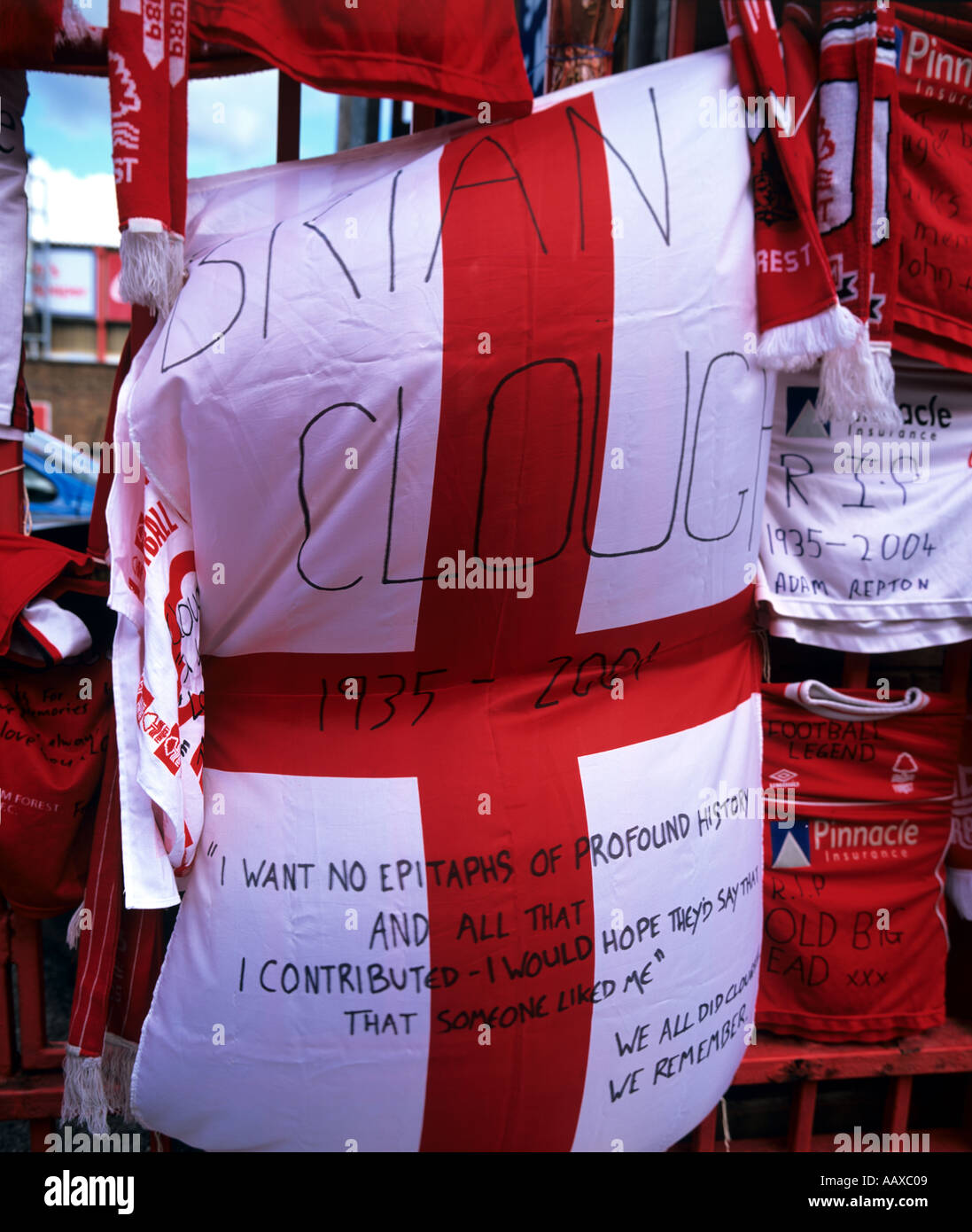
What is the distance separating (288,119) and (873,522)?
140cm

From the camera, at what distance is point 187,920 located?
1.49 metres

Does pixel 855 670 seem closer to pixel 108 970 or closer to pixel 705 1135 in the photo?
pixel 705 1135

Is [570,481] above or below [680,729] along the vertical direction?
above

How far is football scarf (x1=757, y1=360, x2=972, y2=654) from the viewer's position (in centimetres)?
184

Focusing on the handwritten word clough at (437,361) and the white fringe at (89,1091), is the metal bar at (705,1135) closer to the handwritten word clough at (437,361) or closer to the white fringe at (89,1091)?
the white fringe at (89,1091)

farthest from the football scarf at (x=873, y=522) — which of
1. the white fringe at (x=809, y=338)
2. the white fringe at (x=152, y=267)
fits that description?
the white fringe at (x=152, y=267)

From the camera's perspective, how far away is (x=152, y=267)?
139 cm

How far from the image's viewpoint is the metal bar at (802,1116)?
1999 mm

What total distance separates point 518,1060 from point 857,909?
0.91 m

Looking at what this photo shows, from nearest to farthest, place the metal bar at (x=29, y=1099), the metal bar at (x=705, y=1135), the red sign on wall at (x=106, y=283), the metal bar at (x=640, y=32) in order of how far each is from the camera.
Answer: the metal bar at (x=29, y=1099)
the metal bar at (x=705, y=1135)
the metal bar at (x=640, y=32)
the red sign on wall at (x=106, y=283)

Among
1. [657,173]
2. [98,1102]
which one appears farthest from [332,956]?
[657,173]

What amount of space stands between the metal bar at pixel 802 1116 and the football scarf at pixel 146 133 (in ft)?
6.77

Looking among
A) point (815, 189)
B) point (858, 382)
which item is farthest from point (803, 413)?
point (815, 189)
